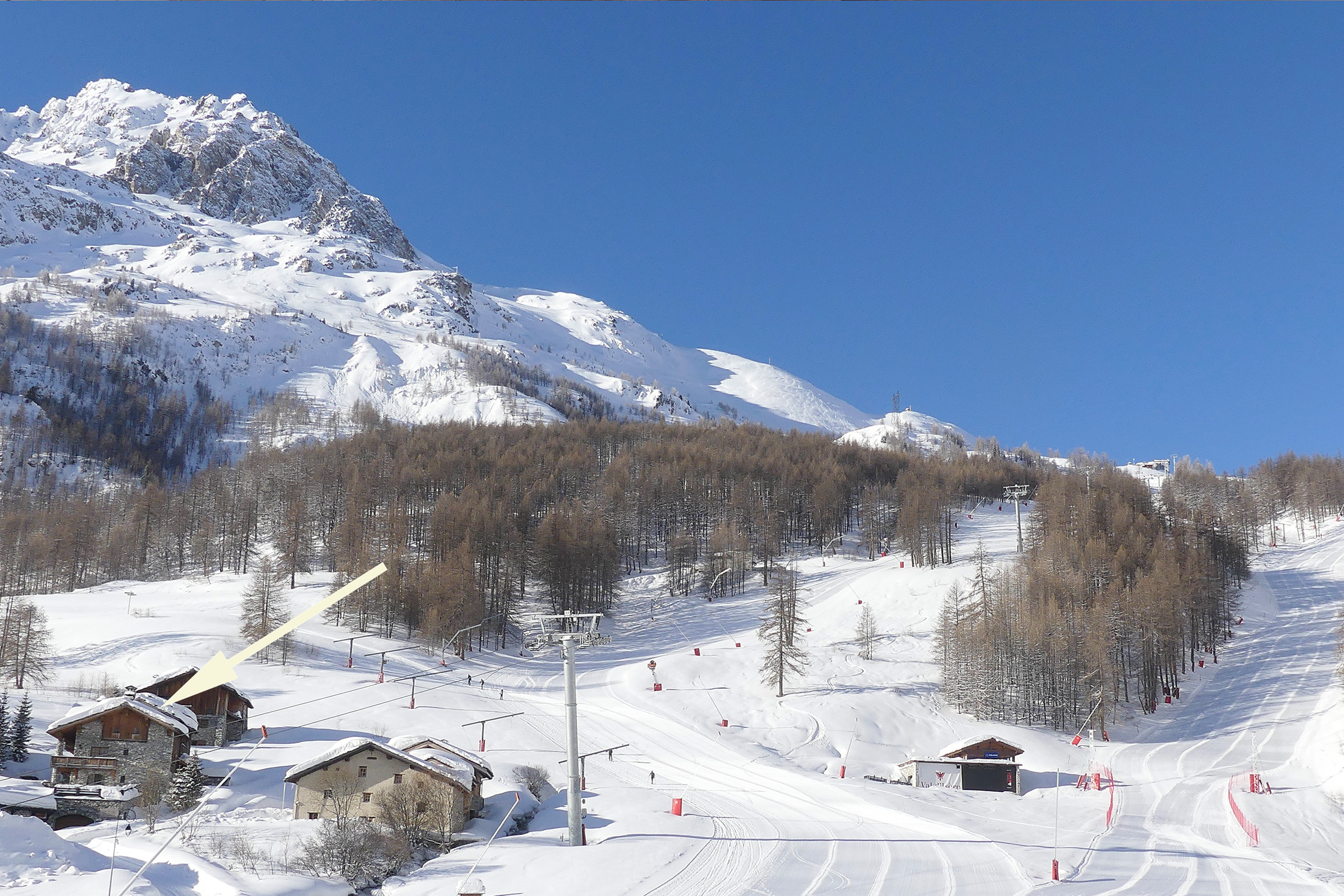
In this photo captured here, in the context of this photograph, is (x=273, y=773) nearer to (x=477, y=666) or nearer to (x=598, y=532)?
(x=477, y=666)

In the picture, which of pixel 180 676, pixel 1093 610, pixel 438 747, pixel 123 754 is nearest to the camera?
pixel 438 747

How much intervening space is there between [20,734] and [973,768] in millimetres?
51216

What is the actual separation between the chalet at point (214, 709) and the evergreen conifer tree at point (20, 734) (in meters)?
5.28

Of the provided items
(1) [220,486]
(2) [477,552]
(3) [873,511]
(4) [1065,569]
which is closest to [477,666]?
(2) [477,552]

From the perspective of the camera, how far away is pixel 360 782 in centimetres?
3834

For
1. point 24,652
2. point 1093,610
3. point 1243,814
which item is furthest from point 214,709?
point 1093,610

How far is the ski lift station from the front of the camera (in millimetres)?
50281

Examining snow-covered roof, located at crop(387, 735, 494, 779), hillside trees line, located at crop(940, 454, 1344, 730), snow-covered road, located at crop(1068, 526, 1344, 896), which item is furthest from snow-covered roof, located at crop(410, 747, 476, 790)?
hillside trees line, located at crop(940, 454, 1344, 730)

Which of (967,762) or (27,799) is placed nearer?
(27,799)

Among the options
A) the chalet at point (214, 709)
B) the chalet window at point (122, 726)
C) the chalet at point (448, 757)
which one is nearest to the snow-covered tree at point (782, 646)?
the chalet at point (448, 757)

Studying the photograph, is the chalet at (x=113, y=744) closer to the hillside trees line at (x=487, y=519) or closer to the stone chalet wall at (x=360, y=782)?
the stone chalet wall at (x=360, y=782)

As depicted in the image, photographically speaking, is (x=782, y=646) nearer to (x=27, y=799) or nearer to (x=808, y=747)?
(x=808, y=747)

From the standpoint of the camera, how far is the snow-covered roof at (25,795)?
1470 inches

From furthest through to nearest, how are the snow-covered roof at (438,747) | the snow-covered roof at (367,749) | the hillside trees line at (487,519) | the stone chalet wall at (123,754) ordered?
the hillside trees line at (487,519)
the stone chalet wall at (123,754)
the snow-covered roof at (438,747)
the snow-covered roof at (367,749)
